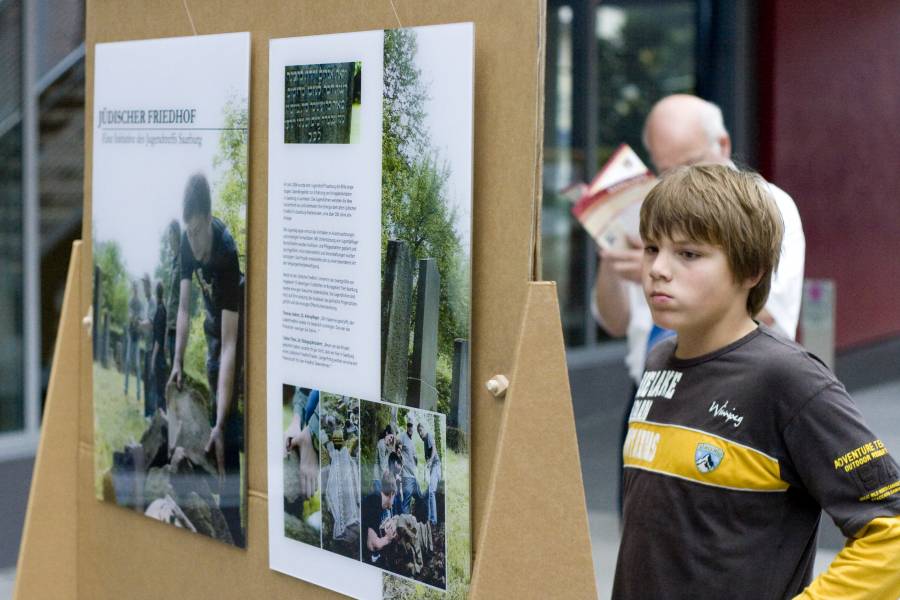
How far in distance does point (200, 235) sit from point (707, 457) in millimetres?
1250

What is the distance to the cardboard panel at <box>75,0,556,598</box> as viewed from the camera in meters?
2.01

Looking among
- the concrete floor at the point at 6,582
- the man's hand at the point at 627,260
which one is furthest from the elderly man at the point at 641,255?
the concrete floor at the point at 6,582

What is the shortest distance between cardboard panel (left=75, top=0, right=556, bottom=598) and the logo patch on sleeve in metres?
0.32

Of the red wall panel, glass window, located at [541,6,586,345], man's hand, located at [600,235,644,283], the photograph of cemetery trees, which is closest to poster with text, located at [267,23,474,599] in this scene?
the photograph of cemetery trees

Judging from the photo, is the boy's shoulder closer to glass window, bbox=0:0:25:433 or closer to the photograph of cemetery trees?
the photograph of cemetery trees

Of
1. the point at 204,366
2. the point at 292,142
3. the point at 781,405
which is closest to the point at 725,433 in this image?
the point at 781,405

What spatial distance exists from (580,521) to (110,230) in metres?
1.47

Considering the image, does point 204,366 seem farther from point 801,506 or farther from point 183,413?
point 801,506

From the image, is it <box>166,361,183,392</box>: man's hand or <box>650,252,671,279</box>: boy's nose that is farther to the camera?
<box>166,361,183,392</box>: man's hand

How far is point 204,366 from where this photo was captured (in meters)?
2.68

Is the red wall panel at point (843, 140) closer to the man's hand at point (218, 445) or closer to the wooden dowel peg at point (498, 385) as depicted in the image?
the man's hand at point (218, 445)

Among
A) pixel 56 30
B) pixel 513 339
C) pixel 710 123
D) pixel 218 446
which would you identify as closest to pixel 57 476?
pixel 218 446

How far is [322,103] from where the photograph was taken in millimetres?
2332

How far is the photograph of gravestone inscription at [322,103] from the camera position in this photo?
2271 millimetres
